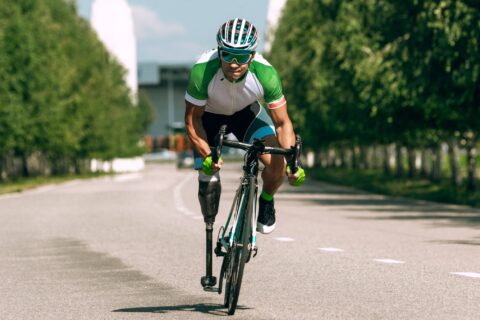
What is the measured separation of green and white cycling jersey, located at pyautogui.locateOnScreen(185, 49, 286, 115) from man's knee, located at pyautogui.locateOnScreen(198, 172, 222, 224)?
656 mm

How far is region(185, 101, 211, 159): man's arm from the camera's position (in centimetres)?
838

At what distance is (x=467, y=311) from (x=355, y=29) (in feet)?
78.1

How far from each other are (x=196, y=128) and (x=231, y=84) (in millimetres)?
437

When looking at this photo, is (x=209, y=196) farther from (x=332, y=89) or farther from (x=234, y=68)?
(x=332, y=89)

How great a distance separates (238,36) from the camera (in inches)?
310

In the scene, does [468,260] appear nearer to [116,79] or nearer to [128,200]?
[128,200]

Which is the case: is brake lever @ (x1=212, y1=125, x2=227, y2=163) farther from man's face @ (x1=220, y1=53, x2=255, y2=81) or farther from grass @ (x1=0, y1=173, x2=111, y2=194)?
grass @ (x1=0, y1=173, x2=111, y2=194)

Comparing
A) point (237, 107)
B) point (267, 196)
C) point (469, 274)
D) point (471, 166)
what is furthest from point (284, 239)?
point (471, 166)

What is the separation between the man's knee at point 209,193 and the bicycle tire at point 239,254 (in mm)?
627

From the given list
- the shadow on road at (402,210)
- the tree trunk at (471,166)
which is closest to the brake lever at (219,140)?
the shadow on road at (402,210)

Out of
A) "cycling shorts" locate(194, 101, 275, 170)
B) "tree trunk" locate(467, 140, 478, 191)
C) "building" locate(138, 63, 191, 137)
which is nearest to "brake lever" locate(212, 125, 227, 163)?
"cycling shorts" locate(194, 101, 275, 170)

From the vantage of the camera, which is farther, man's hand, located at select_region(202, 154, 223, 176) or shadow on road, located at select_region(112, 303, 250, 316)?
shadow on road, located at select_region(112, 303, 250, 316)

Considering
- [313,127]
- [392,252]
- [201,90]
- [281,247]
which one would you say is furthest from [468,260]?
[313,127]

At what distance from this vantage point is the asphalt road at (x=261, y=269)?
8.59 meters
